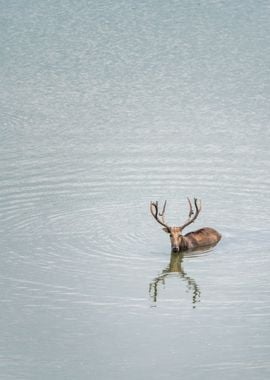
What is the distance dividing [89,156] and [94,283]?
6.75 meters

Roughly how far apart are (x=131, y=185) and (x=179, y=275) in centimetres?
430

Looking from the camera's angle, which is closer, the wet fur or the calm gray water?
the calm gray water

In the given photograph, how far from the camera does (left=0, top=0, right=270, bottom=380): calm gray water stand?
20.5m

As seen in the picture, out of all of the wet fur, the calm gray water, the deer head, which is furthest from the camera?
the wet fur

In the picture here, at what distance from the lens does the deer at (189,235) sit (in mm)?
24531

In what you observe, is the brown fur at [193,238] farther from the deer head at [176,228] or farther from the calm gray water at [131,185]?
the calm gray water at [131,185]

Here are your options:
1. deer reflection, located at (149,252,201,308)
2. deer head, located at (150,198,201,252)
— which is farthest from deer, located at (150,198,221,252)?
deer reflection, located at (149,252,201,308)

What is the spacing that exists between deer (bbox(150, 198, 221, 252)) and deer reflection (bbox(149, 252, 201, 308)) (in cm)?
19

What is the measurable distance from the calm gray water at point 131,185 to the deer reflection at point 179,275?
4cm

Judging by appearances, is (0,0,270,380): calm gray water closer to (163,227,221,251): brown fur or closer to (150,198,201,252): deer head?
(163,227,221,251): brown fur

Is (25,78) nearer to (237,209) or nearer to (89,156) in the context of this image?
(89,156)

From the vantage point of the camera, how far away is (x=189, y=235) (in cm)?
2509

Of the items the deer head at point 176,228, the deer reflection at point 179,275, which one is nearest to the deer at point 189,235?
the deer head at point 176,228

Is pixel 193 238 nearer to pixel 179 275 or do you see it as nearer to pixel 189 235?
pixel 189 235
